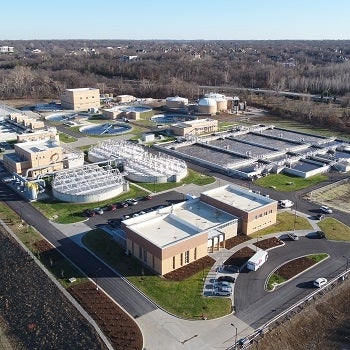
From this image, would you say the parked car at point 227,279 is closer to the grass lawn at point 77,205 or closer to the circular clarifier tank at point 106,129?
the grass lawn at point 77,205

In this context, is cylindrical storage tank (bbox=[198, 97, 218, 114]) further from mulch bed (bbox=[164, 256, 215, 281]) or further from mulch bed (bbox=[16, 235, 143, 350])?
mulch bed (bbox=[16, 235, 143, 350])

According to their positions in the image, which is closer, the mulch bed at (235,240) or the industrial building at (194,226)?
the industrial building at (194,226)

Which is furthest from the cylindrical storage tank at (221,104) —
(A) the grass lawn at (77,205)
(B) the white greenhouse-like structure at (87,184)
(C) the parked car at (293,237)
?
(C) the parked car at (293,237)

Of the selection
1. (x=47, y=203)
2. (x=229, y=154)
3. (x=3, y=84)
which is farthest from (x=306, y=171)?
(x=3, y=84)

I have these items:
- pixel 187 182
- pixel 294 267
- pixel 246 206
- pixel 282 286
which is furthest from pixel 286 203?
pixel 282 286

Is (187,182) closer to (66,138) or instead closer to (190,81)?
(66,138)

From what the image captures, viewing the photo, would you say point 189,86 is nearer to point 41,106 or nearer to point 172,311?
point 41,106

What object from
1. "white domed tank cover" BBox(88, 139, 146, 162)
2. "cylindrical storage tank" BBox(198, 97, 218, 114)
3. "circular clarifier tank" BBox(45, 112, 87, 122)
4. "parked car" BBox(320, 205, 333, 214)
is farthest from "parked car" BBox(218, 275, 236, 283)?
"circular clarifier tank" BBox(45, 112, 87, 122)
